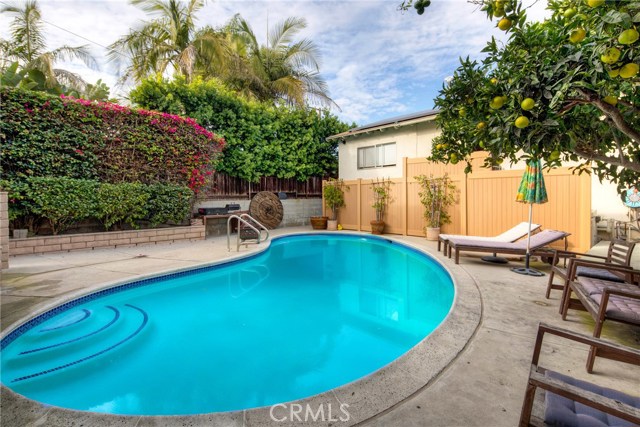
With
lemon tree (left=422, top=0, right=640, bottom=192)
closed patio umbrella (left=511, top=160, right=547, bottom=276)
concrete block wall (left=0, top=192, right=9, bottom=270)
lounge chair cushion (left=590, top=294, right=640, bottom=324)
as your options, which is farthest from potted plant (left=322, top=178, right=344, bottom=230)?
lemon tree (left=422, top=0, right=640, bottom=192)

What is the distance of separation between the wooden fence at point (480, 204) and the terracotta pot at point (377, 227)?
1.05 feet

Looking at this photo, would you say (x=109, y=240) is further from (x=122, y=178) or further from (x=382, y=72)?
(x=382, y=72)

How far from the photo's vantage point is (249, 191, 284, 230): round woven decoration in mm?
11555

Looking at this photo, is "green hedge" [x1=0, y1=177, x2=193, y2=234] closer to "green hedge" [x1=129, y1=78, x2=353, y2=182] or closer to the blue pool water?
"green hedge" [x1=129, y1=78, x2=353, y2=182]

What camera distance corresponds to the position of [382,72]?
44.0 feet

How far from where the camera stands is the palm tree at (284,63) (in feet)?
47.9

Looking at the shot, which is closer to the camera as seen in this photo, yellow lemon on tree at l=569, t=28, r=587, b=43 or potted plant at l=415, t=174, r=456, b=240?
yellow lemon on tree at l=569, t=28, r=587, b=43

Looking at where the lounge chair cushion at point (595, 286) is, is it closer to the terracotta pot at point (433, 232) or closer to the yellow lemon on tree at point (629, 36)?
the yellow lemon on tree at point (629, 36)

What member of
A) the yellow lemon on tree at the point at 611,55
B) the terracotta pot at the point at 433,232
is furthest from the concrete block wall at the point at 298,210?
the yellow lemon on tree at the point at 611,55

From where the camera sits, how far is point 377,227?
11.1 meters

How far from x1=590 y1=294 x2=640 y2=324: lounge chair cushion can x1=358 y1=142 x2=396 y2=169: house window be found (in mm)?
10237

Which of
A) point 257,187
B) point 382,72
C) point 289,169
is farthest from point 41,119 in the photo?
point 382,72

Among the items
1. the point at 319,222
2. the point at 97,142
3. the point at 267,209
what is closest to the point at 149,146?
the point at 97,142

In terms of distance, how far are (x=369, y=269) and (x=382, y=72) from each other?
33.7ft
